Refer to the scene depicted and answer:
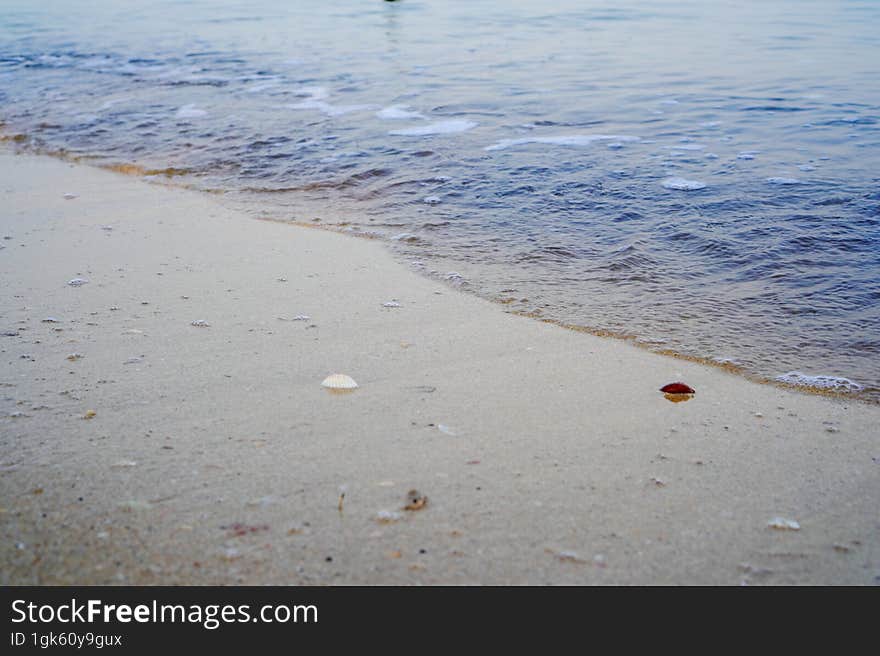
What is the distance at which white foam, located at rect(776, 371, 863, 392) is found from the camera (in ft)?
8.80

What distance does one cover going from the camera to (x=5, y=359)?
267cm

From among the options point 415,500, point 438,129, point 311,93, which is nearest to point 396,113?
point 438,129

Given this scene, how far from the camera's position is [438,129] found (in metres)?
6.80

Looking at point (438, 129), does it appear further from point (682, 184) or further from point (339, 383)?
point (339, 383)

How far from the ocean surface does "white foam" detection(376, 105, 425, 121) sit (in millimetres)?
46

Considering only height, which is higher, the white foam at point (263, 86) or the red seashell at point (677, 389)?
the white foam at point (263, 86)

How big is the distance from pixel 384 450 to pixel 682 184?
3699 mm

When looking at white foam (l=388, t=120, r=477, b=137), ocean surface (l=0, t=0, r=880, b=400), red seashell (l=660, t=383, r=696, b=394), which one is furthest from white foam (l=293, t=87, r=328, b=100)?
red seashell (l=660, t=383, r=696, b=394)

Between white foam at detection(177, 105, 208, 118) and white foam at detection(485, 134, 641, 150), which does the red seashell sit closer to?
white foam at detection(485, 134, 641, 150)

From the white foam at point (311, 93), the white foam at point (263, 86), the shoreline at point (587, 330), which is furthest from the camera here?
the white foam at point (263, 86)

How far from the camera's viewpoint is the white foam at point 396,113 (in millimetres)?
7293

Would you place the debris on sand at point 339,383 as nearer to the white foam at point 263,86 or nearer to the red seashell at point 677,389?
the red seashell at point 677,389

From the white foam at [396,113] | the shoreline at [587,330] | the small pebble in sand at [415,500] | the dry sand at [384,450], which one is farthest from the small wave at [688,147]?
the small pebble in sand at [415,500]

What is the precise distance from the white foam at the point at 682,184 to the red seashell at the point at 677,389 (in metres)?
2.72
